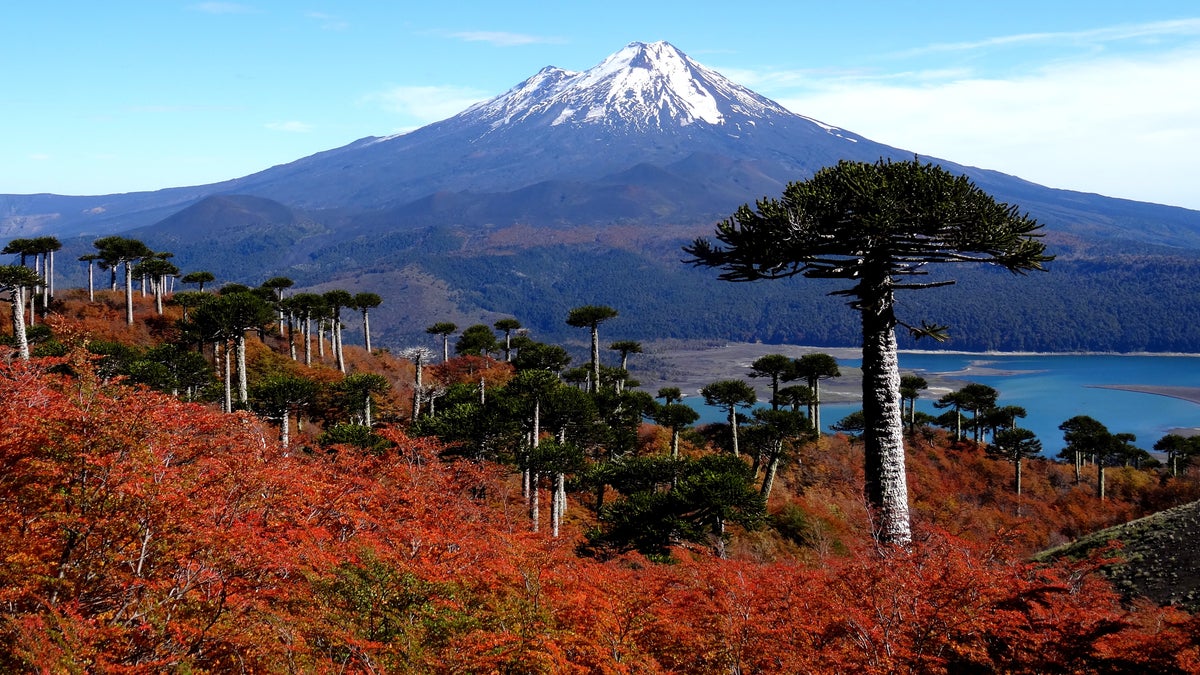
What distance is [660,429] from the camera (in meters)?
46.0

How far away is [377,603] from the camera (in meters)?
8.34

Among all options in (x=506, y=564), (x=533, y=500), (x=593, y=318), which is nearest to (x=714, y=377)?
(x=593, y=318)

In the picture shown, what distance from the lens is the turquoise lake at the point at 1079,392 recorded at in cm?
11106

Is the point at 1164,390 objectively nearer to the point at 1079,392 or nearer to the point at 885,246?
the point at 1079,392

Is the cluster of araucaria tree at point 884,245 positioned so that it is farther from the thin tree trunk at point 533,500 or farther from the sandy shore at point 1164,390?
the sandy shore at point 1164,390

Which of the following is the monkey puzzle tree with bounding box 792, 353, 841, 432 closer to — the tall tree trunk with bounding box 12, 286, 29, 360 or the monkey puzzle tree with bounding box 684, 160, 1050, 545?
the monkey puzzle tree with bounding box 684, 160, 1050, 545

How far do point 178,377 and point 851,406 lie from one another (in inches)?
4808

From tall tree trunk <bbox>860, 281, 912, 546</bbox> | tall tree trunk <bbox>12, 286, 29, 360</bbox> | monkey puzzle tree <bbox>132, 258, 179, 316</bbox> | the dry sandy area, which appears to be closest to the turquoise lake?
the dry sandy area

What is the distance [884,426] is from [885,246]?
3080 millimetres

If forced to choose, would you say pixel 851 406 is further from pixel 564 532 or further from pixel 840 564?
pixel 840 564

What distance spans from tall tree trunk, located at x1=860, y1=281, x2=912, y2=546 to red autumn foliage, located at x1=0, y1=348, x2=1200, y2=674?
45.0 inches

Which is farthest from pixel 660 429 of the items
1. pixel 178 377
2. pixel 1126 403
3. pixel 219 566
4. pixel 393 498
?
pixel 1126 403

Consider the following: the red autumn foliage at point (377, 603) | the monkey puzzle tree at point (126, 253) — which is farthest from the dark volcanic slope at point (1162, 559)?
the monkey puzzle tree at point (126, 253)

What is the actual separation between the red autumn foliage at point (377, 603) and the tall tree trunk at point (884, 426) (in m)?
1.14
